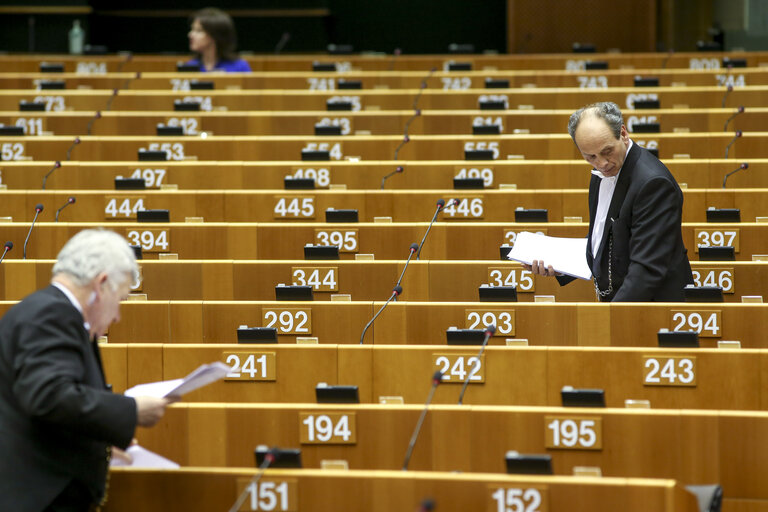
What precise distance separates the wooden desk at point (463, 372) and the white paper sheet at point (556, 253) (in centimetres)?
28

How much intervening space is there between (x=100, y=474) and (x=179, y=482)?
9cm

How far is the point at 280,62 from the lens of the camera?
4.45 meters

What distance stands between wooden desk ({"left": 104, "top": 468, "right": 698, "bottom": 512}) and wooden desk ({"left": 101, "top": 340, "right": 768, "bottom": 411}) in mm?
491

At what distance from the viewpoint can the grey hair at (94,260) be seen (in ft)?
3.74

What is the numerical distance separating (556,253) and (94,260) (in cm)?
103

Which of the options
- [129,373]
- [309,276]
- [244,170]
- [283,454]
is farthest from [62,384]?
[244,170]

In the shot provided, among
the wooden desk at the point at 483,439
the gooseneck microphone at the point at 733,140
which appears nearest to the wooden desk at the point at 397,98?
the gooseneck microphone at the point at 733,140

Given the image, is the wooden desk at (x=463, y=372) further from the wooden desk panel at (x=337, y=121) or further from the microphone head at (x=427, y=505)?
the wooden desk panel at (x=337, y=121)

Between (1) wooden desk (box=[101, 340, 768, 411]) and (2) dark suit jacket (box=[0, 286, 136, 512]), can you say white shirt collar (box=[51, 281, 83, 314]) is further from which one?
(1) wooden desk (box=[101, 340, 768, 411])

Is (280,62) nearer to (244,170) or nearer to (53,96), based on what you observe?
(53,96)

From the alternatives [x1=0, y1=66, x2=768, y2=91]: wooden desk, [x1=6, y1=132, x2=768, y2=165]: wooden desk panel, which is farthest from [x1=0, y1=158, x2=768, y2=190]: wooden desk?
[x1=0, y1=66, x2=768, y2=91]: wooden desk

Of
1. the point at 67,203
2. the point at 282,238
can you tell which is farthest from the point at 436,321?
the point at 67,203

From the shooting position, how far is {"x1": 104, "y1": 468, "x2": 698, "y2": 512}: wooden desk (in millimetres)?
1137

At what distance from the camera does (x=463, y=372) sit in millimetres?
1692
